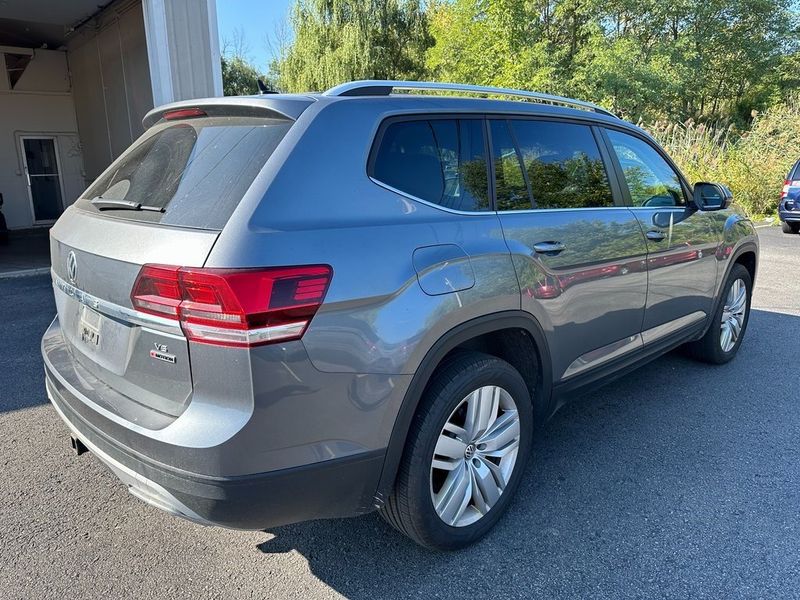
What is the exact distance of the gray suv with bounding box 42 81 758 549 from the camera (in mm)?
1782

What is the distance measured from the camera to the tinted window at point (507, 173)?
2662mm

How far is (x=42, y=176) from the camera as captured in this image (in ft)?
45.6

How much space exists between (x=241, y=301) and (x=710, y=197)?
3.63m

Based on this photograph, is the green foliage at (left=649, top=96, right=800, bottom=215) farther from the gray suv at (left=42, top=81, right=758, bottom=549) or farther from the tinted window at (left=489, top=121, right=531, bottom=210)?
the gray suv at (left=42, top=81, right=758, bottom=549)

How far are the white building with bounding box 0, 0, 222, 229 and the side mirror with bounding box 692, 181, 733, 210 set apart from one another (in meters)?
6.50

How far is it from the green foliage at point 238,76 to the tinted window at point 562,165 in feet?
89.7

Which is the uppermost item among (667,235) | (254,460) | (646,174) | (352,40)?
(352,40)

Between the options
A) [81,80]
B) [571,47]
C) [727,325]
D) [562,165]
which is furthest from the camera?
[571,47]

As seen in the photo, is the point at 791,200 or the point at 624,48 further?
the point at 624,48

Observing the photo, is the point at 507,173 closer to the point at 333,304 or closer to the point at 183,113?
the point at 333,304

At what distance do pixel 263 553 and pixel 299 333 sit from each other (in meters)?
1.26

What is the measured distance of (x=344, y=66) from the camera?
21.8m

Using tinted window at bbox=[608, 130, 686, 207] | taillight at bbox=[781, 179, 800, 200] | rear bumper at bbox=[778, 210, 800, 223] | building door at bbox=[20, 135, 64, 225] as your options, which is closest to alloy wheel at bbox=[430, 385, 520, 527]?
tinted window at bbox=[608, 130, 686, 207]

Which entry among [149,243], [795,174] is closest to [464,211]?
[149,243]
